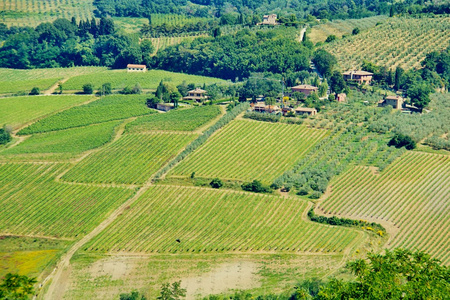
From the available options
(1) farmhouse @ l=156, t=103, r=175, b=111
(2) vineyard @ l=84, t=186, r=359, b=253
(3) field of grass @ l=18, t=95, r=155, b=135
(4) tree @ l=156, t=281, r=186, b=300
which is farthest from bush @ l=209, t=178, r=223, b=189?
(1) farmhouse @ l=156, t=103, r=175, b=111

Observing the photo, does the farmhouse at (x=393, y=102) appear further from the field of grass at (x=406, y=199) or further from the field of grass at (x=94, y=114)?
the field of grass at (x=94, y=114)

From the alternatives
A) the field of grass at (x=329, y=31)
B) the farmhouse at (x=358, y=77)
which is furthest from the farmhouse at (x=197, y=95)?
the field of grass at (x=329, y=31)

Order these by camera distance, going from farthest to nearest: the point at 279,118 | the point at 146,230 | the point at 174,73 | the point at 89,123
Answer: the point at 174,73 < the point at 89,123 < the point at 279,118 < the point at 146,230

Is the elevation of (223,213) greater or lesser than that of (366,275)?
lesser

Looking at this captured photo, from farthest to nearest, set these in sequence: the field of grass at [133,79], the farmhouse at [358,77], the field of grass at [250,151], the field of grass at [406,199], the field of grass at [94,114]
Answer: the field of grass at [133,79]
the farmhouse at [358,77]
the field of grass at [94,114]
the field of grass at [250,151]
the field of grass at [406,199]

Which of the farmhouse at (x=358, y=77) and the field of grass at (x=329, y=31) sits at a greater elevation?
the field of grass at (x=329, y=31)

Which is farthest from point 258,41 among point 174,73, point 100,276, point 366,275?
point 366,275

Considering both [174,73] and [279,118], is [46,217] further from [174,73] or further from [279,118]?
[174,73]
